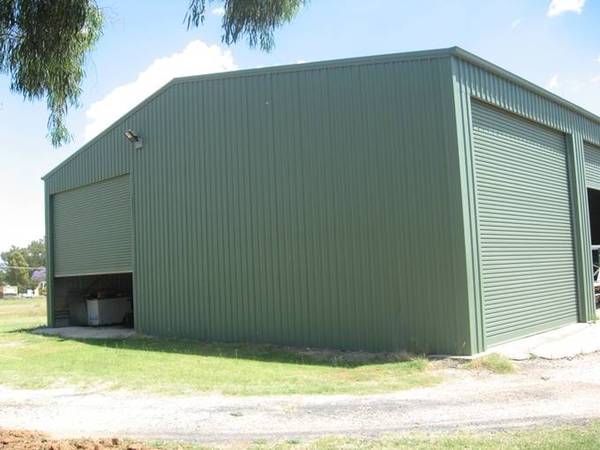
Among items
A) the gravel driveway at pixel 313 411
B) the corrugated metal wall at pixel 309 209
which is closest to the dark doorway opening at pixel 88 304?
the corrugated metal wall at pixel 309 209

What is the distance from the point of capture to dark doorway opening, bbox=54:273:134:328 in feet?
75.5

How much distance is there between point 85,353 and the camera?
14.7 metres

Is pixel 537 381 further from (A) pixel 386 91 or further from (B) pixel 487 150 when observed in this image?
(A) pixel 386 91

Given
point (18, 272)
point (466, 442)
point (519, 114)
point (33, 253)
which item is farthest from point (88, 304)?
point (33, 253)

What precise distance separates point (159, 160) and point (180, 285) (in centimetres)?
361

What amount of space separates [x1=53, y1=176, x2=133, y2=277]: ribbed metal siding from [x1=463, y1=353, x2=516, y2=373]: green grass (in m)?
11.2

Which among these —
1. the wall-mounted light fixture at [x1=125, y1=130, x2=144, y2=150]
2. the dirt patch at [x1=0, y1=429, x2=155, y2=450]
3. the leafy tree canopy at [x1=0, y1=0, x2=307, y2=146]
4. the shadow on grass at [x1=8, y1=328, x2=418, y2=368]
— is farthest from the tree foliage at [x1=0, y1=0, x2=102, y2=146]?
the wall-mounted light fixture at [x1=125, y1=130, x2=144, y2=150]

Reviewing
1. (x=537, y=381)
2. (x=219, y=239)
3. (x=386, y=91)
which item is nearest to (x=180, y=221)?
(x=219, y=239)

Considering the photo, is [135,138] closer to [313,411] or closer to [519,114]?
[519,114]

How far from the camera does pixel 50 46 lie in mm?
6672

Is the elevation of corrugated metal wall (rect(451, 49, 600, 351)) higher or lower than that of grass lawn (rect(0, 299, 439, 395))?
higher

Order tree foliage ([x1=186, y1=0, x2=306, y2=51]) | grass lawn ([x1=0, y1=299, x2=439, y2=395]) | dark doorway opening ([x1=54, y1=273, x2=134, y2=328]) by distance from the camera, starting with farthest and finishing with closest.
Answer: dark doorway opening ([x1=54, y1=273, x2=134, y2=328]), grass lawn ([x1=0, y1=299, x2=439, y2=395]), tree foliage ([x1=186, y1=0, x2=306, y2=51])

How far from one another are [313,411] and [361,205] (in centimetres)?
584

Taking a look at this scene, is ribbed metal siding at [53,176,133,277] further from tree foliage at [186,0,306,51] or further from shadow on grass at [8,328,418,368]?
tree foliage at [186,0,306,51]
